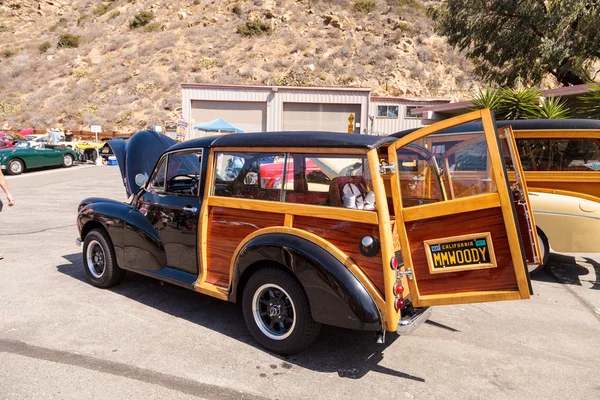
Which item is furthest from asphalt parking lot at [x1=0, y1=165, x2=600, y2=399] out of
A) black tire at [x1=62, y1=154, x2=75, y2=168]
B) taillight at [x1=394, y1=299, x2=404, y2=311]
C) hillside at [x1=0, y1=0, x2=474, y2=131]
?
hillside at [x1=0, y1=0, x2=474, y2=131]

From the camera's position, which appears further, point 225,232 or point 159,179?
point 159,179

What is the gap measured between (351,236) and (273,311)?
0.97m

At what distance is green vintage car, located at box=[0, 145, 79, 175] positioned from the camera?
18203 mm

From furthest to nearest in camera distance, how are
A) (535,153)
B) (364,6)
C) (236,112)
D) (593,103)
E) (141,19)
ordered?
(141,19) → (364,6) → (236,112) → (593,103) → (535,153)

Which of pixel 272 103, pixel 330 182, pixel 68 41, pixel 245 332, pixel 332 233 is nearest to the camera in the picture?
pixel 332 233

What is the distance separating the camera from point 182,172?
A: 16.1 ft

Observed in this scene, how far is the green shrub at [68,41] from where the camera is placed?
50281 millimetres

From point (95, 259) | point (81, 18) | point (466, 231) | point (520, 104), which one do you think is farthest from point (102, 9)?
point (466, 231)

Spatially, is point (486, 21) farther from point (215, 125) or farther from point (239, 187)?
point (239, 187)

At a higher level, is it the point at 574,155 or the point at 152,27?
the point at 152,27

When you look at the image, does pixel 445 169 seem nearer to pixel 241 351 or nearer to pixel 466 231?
pixel 466 231

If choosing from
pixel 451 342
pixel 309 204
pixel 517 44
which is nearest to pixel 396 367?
pixel 451 342

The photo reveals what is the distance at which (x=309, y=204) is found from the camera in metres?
3.67

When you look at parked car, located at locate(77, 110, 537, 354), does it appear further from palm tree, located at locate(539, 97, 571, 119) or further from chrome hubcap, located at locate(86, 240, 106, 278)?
palm tree, located at locate(539, 97, 571, 119)
